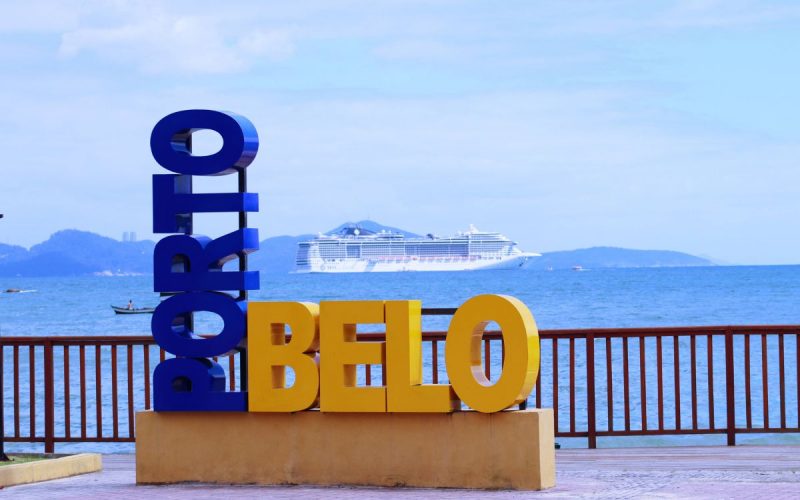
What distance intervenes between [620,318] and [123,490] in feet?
174

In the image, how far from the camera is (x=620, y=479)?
9.08m

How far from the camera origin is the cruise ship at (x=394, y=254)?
144250 millimetres

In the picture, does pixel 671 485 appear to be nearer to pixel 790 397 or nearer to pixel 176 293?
pixel 176 293

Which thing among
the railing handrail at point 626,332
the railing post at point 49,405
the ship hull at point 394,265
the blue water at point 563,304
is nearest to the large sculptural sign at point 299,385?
the railing handrail at point 626,332

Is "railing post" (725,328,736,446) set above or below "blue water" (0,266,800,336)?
above

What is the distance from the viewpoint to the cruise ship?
144 metres

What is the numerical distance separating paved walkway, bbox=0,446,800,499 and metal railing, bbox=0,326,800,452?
83 centimetres

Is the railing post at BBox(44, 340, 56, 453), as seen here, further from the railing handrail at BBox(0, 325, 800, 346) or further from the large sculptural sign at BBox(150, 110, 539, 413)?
the large sculptural sign at BBox(150, 110, 539, 413)

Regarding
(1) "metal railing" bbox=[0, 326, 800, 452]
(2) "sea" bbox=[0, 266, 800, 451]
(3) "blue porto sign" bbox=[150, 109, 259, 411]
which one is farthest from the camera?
(2) "sea" bbox=[0, 266, 800, 451]

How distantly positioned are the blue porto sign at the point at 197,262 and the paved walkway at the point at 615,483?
713 mm

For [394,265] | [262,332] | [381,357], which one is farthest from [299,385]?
[394,265]

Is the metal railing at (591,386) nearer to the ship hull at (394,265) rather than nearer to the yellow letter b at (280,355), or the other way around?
the yellow letter b at (280,355)

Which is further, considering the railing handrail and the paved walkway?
the railing handrail

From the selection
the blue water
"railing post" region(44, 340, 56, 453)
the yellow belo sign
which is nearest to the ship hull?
the blue water
